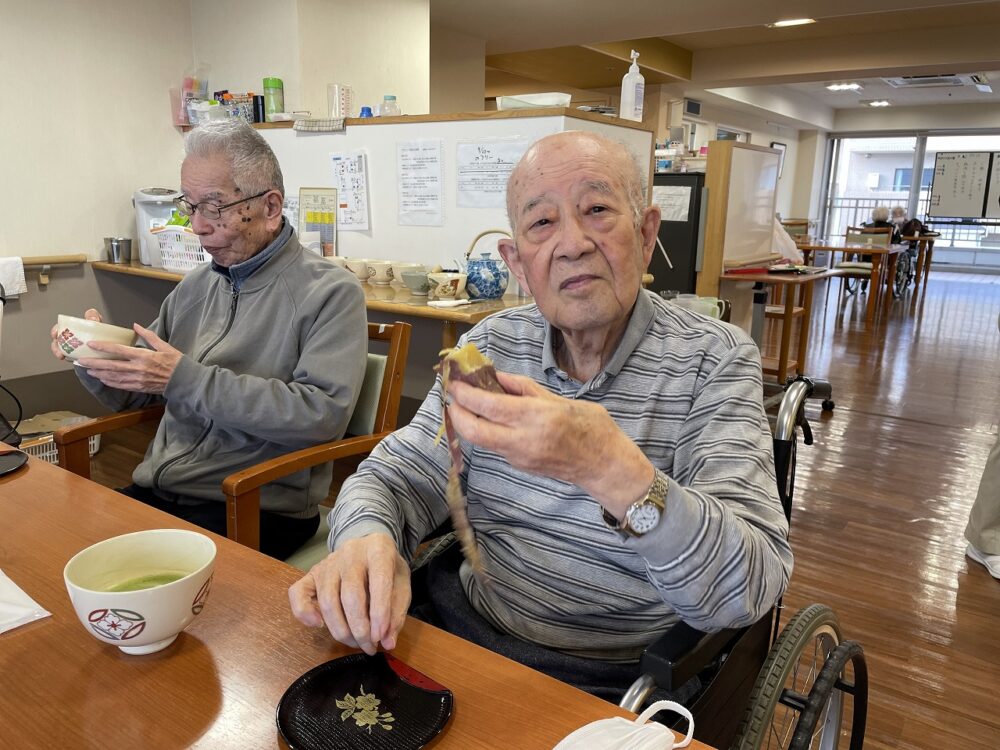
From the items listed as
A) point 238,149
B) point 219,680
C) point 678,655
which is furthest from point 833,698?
point 238,149

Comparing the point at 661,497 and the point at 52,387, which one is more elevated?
the point at 661,497

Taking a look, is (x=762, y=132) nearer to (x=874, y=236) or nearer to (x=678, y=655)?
(x=874, y=236)

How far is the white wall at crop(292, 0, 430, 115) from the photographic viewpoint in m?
3.61

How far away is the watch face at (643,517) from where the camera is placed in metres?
0.73

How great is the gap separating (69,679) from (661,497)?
61 centimetres

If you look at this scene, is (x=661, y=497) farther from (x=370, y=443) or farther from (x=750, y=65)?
(x=750, y=65)

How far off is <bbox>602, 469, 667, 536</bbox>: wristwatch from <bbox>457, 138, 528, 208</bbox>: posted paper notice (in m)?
2.23

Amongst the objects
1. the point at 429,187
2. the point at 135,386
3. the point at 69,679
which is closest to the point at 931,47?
the point at 429,187

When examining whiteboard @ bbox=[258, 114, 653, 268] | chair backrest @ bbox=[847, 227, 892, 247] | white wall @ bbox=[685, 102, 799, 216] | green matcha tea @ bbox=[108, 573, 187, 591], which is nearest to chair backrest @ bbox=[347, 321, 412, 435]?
green matcha tea @ bbox=[108, 573, 187, 591]

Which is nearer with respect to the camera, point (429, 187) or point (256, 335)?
point (256, 335)

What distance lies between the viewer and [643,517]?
734 mm

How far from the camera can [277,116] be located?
3.56 metres

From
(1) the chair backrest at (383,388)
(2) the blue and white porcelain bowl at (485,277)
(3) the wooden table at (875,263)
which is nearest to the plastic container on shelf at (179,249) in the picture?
(2) the blue and white porcelain bowl at (485,277)

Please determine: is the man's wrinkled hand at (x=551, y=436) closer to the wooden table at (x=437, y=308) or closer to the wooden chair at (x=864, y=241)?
the wooden table at (x=437, y=308)
